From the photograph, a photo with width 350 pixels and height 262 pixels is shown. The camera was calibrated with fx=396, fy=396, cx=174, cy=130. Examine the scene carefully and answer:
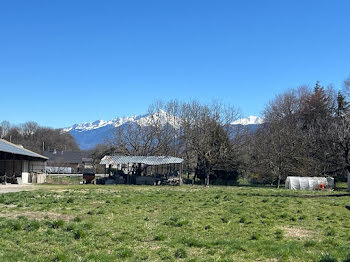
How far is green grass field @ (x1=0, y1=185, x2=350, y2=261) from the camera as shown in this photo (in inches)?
324

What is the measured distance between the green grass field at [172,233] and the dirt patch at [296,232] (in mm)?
27

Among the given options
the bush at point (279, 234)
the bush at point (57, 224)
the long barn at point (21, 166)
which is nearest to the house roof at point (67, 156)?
the long barn at point (21, 166)

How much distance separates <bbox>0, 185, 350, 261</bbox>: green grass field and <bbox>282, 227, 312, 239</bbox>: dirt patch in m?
0.03

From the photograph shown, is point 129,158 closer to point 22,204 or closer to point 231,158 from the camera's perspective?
point 231,158

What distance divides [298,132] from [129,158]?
23.8 m

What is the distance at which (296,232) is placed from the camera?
37.1 ft

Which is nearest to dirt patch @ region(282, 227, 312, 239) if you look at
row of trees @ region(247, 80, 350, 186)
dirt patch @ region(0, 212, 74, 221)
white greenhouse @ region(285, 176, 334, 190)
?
dirt patch @ region(0, 212, 74, 221)

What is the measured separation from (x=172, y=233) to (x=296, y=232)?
11.8ft

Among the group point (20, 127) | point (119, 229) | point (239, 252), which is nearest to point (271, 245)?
point (239, 252)

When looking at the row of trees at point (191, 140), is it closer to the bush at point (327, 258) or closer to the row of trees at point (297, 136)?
the row of trees at point (297, 136)

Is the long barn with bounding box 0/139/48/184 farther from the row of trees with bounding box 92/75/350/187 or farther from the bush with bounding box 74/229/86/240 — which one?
the bush with bounding box 74/229/86/240

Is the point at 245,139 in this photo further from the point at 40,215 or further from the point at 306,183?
the point at 40,215

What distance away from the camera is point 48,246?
8.84 meters

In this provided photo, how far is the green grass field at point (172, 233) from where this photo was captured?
8227 millimetres
